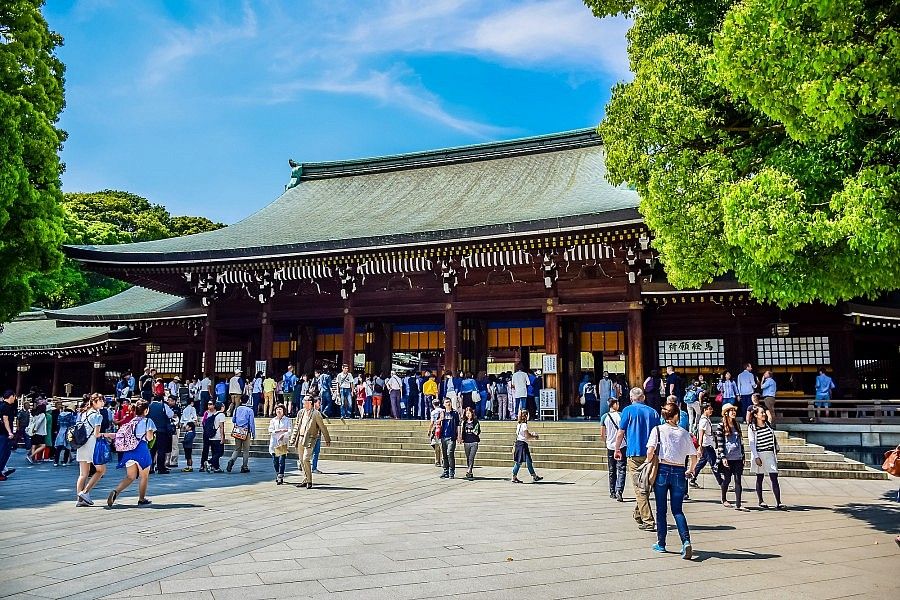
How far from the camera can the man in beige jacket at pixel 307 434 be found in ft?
37.7

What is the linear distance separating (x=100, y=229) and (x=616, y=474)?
128ft

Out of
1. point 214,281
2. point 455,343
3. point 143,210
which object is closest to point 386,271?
point 455,343

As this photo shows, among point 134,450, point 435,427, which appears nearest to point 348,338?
point 435,427

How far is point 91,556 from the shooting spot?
6.44 m

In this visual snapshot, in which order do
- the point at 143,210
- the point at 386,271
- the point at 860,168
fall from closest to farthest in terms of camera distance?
the point at 860,168 → the point at 386,271 → the point at 143,210

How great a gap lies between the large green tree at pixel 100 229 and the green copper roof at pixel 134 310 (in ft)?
15.7

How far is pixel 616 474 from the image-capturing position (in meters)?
10.1

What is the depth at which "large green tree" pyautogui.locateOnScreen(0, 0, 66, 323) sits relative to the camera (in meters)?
14.0

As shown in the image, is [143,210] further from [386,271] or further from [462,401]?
[462,401]

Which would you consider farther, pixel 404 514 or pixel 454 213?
pixel 454 213

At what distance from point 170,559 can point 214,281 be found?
1646 cm

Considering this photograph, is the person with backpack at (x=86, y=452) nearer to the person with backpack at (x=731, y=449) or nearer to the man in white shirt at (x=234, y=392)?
the person with backpack at (x=731, y=449)

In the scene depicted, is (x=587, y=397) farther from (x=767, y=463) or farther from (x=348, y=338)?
(x=767, y=463)

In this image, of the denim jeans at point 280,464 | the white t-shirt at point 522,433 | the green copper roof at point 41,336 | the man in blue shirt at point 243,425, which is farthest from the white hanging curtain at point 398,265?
the green copper roof at point 41,336
